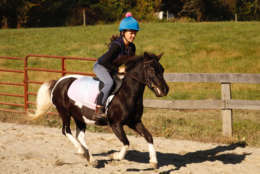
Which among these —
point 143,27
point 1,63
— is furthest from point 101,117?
point 143,27

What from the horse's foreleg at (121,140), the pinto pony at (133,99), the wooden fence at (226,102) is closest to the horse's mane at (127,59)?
the pinto pony at (133,99)

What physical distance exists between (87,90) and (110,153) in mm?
1554

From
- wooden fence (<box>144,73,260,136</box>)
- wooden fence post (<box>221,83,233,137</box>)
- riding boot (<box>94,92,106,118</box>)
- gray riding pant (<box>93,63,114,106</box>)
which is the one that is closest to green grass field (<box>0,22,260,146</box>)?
wooden fence post (<box>221,83,233,137</box>)

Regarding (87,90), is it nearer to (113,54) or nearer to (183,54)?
(113,54)

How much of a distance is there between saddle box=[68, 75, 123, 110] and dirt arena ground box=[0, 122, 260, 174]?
1.00m

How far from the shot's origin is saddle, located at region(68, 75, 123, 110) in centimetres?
599

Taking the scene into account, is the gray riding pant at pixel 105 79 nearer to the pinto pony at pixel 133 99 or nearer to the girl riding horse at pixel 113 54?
the girl riding horse at pixel 113 54

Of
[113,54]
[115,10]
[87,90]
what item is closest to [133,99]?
[113,54]

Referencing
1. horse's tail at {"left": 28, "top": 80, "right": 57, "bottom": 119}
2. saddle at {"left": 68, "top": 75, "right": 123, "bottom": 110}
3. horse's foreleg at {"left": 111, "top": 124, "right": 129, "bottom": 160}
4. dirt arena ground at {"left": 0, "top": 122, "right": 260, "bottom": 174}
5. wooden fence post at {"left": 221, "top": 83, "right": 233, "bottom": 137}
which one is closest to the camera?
horse's foreleg at {"left": 111, "top": 124, "right": 129, "bottom": 160}

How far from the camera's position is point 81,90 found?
6508 mm

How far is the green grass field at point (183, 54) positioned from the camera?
31.9ft

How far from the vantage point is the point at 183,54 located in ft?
77.4

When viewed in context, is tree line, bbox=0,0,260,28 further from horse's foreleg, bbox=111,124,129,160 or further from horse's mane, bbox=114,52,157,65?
horse's foreleg, bbox=111,124,129,160

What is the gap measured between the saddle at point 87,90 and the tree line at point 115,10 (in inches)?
1293
